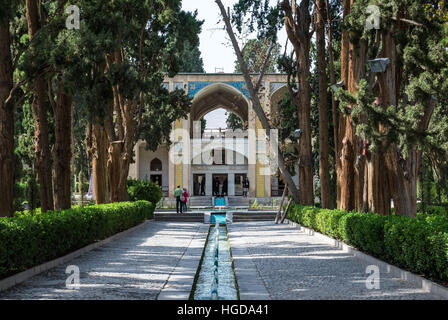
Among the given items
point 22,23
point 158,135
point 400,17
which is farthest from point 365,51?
point 158,135

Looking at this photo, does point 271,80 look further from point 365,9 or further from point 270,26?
point 365,9

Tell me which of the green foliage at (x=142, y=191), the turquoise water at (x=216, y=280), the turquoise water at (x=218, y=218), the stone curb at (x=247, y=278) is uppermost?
the green foliage at (x=142, y=191)

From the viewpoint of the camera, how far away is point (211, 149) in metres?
38.6

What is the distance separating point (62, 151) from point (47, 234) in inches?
151

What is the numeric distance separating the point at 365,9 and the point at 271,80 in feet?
80.8

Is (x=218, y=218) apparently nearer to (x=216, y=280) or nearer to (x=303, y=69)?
(x=303, y=69)

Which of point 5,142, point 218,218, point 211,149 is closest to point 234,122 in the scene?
point 211,149

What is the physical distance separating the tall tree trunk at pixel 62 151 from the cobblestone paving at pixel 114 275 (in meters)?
1.42

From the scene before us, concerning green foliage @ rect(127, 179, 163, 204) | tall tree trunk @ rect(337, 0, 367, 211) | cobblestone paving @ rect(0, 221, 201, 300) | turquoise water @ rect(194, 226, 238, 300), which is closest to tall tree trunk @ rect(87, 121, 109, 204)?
cobblestone paving @ rect(0, 221, 201, 300)

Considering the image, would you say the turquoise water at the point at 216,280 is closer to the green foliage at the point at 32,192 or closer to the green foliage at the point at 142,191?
the green foliage at the point at 32,192

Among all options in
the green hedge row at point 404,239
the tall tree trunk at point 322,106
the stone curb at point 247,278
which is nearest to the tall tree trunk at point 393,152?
the green hedge row at point 404,239

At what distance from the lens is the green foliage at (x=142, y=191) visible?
72.3 ft

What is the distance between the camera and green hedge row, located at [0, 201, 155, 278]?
246 inches

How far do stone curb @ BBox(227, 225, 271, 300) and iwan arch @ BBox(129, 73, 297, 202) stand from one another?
2421 centimetres
